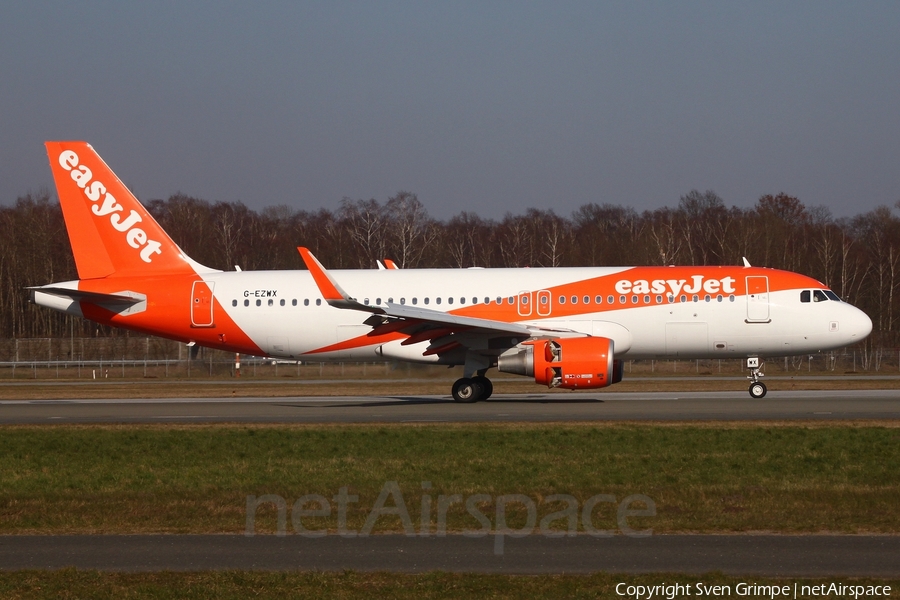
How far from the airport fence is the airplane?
38.8 feet

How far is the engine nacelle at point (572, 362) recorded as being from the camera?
84.5 ft

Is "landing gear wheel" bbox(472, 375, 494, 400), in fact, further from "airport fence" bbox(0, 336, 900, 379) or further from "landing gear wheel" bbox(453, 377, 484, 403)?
"airport fence" bbox(0, 336, 900, 379)

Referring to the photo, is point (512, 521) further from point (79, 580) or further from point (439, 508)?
point (79, 580)

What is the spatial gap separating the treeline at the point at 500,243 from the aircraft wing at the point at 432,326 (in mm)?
37744

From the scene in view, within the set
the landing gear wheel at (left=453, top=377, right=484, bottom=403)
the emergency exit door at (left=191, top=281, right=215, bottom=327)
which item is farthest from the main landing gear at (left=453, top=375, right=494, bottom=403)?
the emergency exit door at (left=191, top=281, right=215, bottom=327)

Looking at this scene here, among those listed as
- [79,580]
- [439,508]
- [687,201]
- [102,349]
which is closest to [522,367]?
[439,508]

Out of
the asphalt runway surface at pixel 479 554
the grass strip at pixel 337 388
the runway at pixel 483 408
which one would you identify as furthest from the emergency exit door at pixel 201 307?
the asphalt runway surface at pixel 479 554

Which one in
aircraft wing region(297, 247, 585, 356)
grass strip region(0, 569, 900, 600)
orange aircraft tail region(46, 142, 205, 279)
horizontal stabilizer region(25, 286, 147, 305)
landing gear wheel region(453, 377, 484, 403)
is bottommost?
grass strip region(0, 569, 900, 600)

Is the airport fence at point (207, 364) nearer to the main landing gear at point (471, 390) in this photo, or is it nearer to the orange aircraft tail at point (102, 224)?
the main landing gear at point (471, 390)

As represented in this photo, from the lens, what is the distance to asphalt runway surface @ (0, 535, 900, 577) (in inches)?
343

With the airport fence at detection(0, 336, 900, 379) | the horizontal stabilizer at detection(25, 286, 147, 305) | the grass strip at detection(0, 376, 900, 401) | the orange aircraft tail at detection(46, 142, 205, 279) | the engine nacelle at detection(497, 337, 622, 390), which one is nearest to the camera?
the engine nacelle at detection(497, 337, 622, 390)

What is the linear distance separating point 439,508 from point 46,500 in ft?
16.9

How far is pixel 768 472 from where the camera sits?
14062 millimetres

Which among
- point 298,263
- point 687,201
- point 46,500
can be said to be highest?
point 687,201
